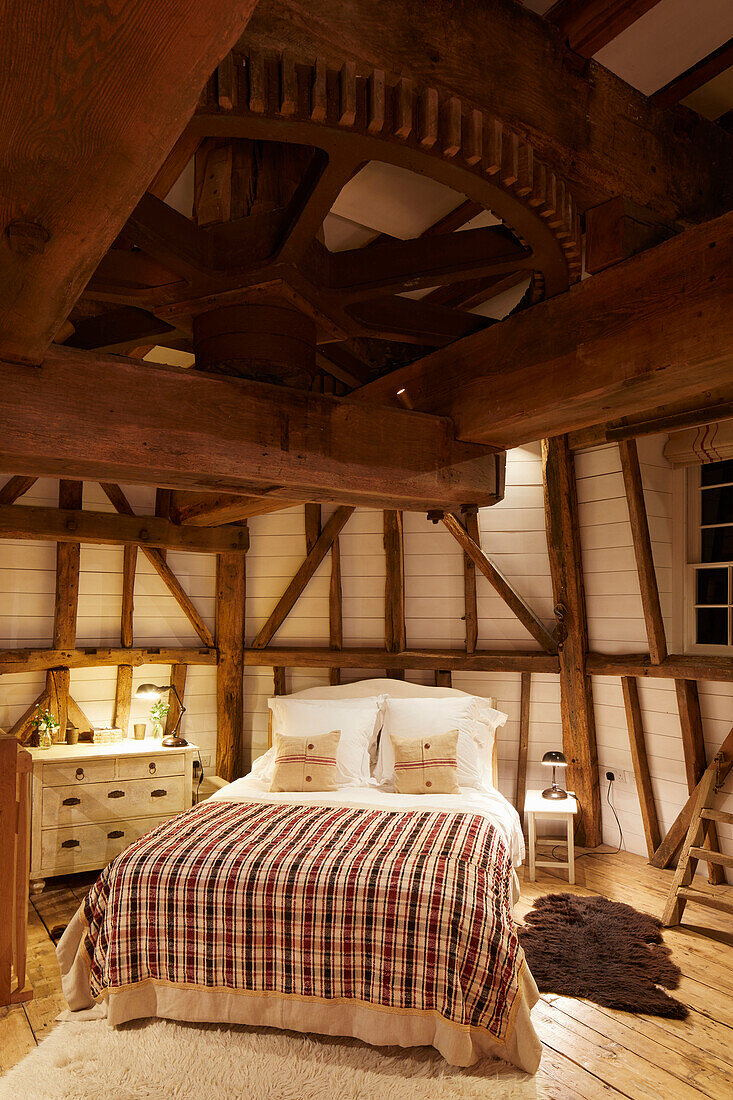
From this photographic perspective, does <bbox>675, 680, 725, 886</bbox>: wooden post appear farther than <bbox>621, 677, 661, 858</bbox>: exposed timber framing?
No

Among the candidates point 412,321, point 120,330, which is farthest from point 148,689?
point 412,321

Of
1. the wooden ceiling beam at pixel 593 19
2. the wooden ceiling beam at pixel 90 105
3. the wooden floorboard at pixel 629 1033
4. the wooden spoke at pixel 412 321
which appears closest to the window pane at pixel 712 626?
the wooden floorboard at pixel 629 1033

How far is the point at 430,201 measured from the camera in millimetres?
2312

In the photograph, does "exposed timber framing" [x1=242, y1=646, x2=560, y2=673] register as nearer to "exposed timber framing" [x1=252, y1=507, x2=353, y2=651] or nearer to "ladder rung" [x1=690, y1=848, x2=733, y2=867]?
"exposed timber framing" [x1=252, y1=507, x2=353, y2=651]

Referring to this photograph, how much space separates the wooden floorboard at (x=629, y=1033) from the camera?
2498 mm

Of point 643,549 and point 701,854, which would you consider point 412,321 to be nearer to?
point 643,549

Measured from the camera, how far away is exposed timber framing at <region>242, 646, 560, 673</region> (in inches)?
193

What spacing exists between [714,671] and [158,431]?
3.49 metres

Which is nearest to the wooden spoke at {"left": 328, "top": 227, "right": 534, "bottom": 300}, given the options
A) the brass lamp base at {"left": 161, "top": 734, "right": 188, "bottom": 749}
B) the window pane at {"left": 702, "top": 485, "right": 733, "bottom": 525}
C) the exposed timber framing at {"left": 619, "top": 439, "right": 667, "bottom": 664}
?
the exposed timber framing at {"left": 619, "top": 439, "right": 667, "bottom": 664}

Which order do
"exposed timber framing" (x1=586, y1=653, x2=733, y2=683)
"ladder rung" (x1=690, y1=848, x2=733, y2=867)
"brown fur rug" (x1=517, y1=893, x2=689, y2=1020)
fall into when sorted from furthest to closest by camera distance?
"exposed timber framing" (x1=586, y1=653, x2=733, y2=683) < "ladder rung" (x1=690, y1=848, x2=733, y2=867) < "brown fur rug" (x1=517, y1=893, x2=689, y2=1020)

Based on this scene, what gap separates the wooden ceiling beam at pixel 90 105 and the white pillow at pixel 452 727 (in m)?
3.65

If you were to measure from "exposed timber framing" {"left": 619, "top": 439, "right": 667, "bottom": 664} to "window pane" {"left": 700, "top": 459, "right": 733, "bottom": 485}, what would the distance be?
413 mm

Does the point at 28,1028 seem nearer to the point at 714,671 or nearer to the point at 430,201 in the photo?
the point at 430,201

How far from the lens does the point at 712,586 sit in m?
4.43
